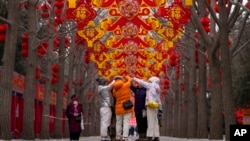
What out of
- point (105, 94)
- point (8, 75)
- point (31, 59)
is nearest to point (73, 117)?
point (105, 94)

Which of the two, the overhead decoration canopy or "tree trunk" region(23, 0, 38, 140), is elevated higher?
the overhead decoration canopy

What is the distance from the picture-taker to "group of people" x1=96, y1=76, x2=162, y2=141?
16719 mm

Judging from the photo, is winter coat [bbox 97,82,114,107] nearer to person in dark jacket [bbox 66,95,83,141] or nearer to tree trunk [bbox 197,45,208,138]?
person in dark jacket [bbox 66,95,83,141]

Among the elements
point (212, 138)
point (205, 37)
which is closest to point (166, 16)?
point (205, 37)

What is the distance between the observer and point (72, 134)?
1923 cm

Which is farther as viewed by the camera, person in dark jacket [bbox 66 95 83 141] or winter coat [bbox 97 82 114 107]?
person in dark jacket [bbox 66 95 83 141]

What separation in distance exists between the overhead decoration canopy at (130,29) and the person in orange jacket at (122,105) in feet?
13.6

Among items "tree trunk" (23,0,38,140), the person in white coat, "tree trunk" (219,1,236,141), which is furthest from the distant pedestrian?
"tree trunk" (23,0,38,140)

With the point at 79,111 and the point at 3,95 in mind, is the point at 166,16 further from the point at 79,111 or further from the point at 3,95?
the point at 3,95

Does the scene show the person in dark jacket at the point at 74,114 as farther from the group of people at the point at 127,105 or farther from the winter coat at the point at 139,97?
the winter coat at the point at 139,97

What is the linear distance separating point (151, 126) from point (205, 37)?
4.49 m

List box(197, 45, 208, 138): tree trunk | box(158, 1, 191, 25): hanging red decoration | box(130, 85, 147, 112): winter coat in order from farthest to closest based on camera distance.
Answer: box(197, 45, 208, 138): tree trunk
box(158, 1, 191, 25): hanging red decoration
box(130, 85, 147, 112): winter coat

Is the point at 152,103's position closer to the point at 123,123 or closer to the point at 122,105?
the point at 122,105

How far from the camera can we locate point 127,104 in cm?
1656
